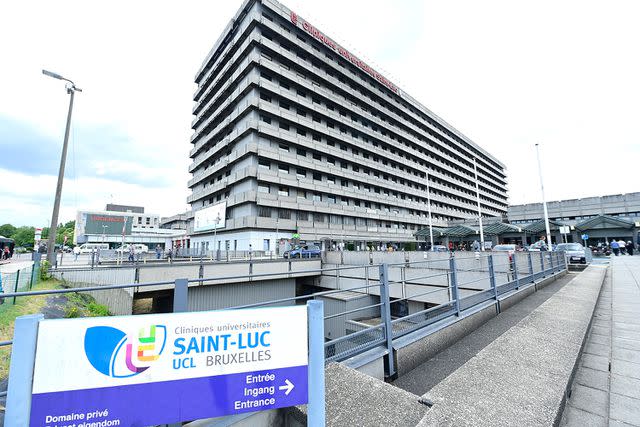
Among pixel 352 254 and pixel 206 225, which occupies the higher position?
pixel 206 225

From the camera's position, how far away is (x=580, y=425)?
262 centimetres

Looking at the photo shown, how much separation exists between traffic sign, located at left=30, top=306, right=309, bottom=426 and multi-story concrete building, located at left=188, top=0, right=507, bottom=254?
32.0 meters

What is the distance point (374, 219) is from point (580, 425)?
4658cm

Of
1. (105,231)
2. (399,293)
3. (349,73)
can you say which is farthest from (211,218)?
(105,231)

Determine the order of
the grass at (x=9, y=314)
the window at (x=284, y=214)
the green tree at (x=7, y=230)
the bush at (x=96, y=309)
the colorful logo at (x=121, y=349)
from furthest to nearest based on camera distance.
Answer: the green tree at (x=7, y=230), the window at (x=284, y=214), the bush at (x=96, y=309), the grass at (x=9, y=314), the colorful logo at (x=121, y=349)

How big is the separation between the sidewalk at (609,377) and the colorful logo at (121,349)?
3663mm

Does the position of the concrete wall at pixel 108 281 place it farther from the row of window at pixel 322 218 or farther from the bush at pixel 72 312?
the row of window at pixel 322 218

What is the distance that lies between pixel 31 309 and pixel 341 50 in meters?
51.4

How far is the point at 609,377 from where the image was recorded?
357cm

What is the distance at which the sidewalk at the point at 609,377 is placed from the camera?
2760 millimetres

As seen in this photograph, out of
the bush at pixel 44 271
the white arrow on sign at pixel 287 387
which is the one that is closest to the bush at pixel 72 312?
the bush at pixel 44 271

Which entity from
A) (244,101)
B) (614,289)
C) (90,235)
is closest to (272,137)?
(244,101)

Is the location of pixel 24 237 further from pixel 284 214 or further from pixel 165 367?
pixel 165 367

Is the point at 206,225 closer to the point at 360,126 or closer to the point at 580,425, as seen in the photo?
the point at 360,126
